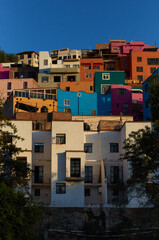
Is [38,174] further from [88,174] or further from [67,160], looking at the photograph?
[88,174]

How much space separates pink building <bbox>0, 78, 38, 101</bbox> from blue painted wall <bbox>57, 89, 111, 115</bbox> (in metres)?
11.5

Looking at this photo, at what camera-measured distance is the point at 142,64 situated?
8338 cm

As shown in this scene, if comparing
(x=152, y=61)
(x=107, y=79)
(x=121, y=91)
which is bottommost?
(x=121, y=91)

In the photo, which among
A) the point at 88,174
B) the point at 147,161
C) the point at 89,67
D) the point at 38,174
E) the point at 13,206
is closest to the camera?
the point at 13,206

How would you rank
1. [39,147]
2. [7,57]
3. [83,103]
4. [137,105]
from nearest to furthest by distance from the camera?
1. [39,147]
2. [83,103]
3. [137,105]
4. [7,57]

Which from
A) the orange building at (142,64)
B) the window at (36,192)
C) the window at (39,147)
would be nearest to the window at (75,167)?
the window at (39,147)

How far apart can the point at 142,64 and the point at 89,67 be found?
1048 centimetres

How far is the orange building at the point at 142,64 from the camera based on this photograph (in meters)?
83.2

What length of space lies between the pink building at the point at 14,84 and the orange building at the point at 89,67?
30.0ft

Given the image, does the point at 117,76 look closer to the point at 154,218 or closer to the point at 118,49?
the point at 118,49

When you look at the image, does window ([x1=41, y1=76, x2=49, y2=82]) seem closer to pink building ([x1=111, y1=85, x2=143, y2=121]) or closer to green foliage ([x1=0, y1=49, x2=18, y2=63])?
pink building ([x1=111, y1=85, x2=143, y2=121])

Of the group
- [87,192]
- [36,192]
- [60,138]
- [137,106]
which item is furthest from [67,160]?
[137,106]

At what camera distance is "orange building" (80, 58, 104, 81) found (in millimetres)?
79688

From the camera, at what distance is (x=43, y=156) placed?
152 ft
